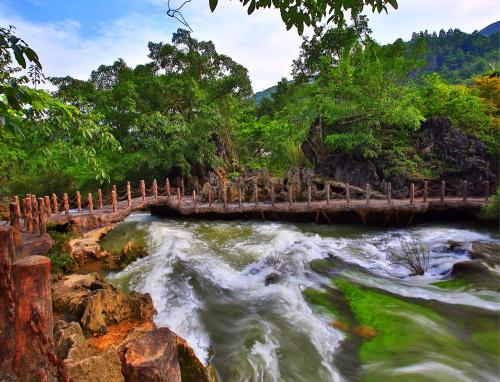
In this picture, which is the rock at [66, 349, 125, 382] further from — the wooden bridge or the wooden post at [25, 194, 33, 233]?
the wooden bridge

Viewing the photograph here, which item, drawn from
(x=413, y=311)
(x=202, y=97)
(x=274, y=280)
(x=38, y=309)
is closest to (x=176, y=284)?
(x=274, y=280)

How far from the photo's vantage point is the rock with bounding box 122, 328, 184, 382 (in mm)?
2721

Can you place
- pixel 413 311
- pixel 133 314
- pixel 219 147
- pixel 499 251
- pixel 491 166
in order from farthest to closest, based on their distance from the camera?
pixel 219 147 → pixel 491 166 → pixel 499 251 → pixel 413 311 → pixel 133 314

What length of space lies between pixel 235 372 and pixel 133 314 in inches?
78.6

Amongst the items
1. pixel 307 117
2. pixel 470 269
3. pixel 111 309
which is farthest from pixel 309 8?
pixel 307 117

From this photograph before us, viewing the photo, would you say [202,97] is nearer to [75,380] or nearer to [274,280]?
[274,280]

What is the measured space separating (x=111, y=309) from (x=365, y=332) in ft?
14.1

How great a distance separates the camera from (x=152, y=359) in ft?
9.04

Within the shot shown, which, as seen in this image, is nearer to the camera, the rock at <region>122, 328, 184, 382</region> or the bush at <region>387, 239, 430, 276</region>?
the rock at <region>122, 328, 184, 382</region>

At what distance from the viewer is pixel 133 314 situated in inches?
215

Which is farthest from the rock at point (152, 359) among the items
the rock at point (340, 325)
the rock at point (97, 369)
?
the rock at point (340, 325)

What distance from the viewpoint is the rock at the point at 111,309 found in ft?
15.9

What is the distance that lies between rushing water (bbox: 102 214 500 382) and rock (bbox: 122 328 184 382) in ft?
6.87

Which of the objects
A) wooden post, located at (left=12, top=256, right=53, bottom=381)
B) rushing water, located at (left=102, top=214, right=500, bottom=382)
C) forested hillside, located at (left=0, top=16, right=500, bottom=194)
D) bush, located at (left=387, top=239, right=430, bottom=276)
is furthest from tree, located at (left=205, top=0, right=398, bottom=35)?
forested hillside, located at (left=0, top=16, right=500, bottom=194)
